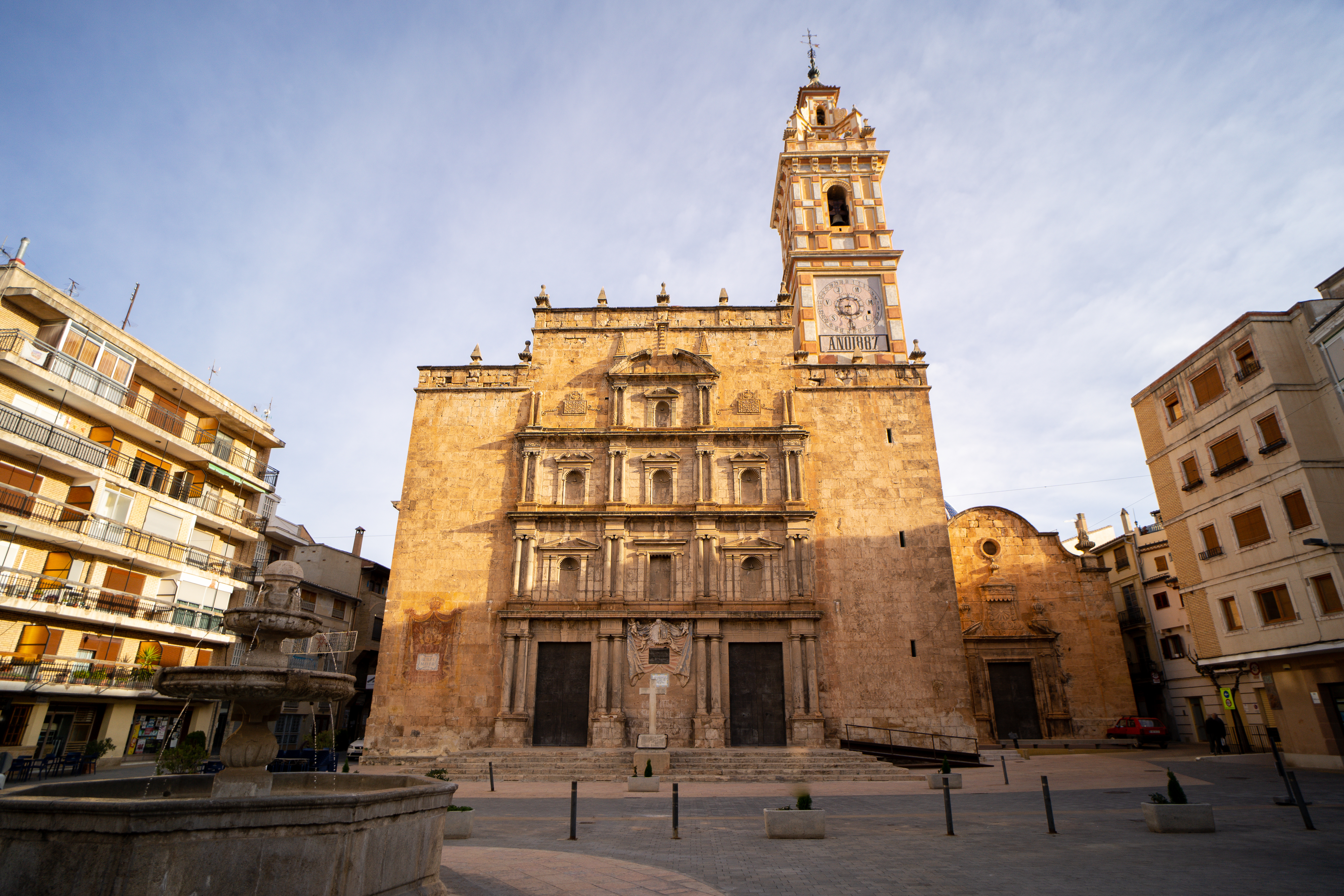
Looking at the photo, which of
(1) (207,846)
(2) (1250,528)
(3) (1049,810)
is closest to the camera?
(1) (207,846)

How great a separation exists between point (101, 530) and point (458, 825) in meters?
21.9

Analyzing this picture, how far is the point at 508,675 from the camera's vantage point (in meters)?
24.2

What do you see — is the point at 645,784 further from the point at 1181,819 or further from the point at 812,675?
the point at 1181,819

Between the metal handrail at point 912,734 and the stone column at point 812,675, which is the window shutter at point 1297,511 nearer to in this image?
the metal handrail at point 912,734

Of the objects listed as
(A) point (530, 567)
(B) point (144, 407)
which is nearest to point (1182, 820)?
(A) point (530, 567)

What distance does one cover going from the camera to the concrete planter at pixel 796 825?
36.3ft

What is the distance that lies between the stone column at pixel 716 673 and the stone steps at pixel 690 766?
6.11 feet

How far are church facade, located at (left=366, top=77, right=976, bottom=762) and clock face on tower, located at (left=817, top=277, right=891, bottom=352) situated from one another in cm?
380

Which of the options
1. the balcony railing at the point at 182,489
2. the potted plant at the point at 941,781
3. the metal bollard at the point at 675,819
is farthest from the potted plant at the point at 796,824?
the balcony railing at the point at 182,489

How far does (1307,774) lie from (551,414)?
82.0 feet

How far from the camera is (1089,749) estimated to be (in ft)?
86.6

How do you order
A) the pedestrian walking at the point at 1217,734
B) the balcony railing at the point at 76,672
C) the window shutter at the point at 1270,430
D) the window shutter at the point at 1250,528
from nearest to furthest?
the window shutter at the point at 1270,430 < the window shutter at the point at 1250,528 < the balcony railing at the point at 76,672 < the pedestrian walking at the point at 1217,734

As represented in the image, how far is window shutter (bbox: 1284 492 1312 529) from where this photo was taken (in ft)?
62.7

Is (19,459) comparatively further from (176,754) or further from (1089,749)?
(1089,749)
